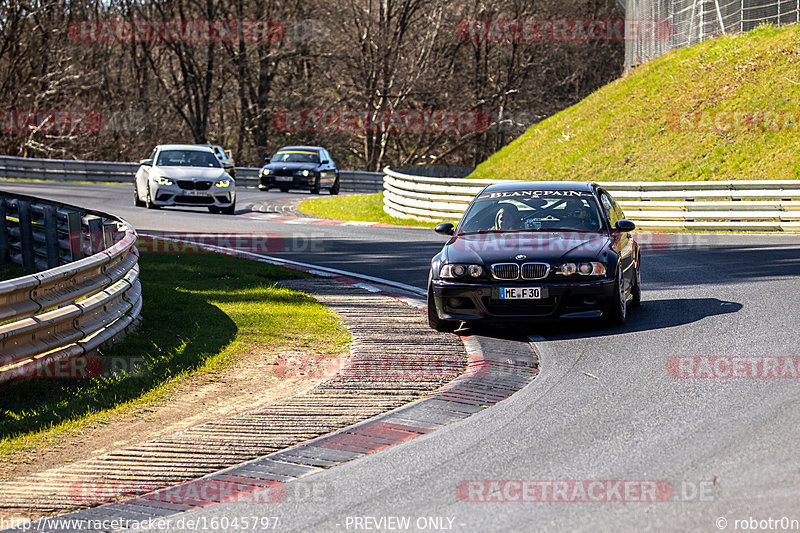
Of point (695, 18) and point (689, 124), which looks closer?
point (689, 124)

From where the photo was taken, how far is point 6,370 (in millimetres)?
7520

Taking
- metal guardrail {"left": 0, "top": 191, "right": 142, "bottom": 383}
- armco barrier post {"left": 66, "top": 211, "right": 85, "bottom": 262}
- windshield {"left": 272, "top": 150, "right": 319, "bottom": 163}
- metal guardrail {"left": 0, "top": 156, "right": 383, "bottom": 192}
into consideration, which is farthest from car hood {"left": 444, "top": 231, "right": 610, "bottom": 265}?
metal guardrail {"left": 0, "top": 156, "right": 383, "bottom": 192}

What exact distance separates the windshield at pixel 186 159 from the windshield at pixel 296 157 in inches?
431

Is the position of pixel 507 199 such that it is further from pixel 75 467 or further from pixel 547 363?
pixel 75 467


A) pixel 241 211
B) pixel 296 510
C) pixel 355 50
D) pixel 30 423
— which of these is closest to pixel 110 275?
pixel 30 423

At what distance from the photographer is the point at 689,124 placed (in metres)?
31.2

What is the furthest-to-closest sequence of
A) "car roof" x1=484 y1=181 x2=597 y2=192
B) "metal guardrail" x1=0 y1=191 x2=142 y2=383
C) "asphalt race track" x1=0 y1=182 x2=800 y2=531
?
"car roof" x1=484 y1=181 x2=597 y2=192 < "metal guardrail" x1=0 y1=191 x2=142 y2=383 < "asphalt race track" x1=0 y1=182 x2=800 y2=531

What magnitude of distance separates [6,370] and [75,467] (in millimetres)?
1614

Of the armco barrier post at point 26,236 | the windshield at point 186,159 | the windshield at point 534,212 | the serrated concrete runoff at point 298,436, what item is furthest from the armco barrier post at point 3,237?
the windshield at point 186,159

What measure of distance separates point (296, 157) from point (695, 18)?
14.5m

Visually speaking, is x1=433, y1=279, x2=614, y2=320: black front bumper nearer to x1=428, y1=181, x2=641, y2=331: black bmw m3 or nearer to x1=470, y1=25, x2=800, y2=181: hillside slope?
x1=428, y1=181, x2=641, y2=331: black bmw m3

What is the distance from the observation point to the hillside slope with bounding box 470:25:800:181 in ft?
93.2

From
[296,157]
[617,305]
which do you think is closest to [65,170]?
[296,157]

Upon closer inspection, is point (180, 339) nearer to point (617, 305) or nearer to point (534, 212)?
point (534, 212)
